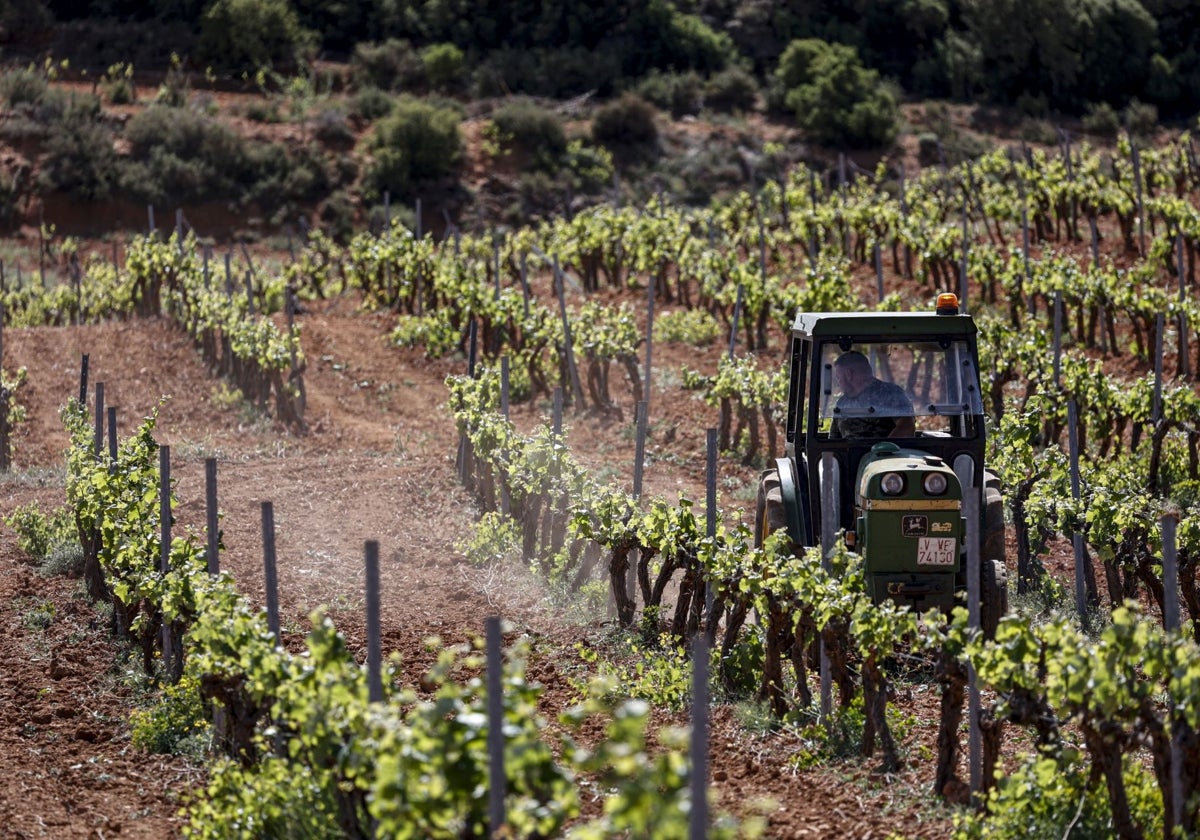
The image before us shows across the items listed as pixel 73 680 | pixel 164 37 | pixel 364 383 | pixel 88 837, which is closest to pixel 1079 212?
pixel 364 383

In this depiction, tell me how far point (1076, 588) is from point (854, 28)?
36369 mm

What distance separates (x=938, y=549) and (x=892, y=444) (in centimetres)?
76

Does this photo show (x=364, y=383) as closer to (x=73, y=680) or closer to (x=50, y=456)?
(x=50, y=456)

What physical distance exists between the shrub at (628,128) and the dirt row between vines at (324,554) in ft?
53.3

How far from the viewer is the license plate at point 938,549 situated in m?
8.46

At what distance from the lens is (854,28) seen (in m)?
44.4

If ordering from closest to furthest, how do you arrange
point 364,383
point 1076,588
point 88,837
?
point 88,837 → point 1076,588 → point 364,383

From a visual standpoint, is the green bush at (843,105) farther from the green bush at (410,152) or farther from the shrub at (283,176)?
the shrub at (283,176)

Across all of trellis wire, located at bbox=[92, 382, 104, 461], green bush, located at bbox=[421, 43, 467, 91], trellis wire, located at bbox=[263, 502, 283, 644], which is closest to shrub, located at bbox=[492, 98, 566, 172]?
green bush, located at bbox=[421, 43, 467, 91]

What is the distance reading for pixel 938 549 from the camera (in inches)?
334

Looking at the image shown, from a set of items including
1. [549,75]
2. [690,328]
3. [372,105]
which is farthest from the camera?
[549,75]

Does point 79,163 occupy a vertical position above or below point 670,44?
below

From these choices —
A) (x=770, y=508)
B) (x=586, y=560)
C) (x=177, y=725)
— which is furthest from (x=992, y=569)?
(x=177, y=725)

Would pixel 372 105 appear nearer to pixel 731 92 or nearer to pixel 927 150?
pixel 731 92
